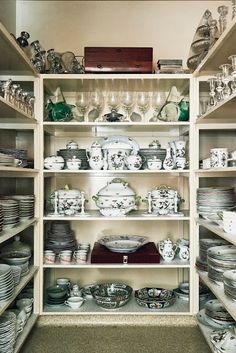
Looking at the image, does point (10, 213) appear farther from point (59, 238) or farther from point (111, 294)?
point (111, 294)

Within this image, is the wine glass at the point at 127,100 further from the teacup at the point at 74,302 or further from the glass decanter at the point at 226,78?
the teacup at the point at 74,302

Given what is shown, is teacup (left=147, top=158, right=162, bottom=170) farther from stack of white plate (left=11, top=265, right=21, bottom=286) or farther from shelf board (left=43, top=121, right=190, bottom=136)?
stack of white plate (left=11, top=265, right=21, bottom=286)

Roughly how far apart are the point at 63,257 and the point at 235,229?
1.12 meters

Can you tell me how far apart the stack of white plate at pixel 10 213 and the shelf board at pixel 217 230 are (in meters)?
0.99

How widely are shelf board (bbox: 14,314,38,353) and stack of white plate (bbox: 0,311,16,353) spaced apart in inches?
3.0

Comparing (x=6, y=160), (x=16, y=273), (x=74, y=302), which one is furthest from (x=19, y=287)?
(x=6, y=160)

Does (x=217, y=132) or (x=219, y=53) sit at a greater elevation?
(x=219, y=53)

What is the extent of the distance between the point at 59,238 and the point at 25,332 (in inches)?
24.1

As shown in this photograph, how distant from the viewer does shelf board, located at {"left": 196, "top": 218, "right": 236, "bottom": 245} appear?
4.79 ft

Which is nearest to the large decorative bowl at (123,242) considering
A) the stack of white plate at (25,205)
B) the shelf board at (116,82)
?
the stack of white plate at (25,205)

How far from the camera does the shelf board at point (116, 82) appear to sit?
2123mm

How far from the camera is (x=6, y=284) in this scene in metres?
1.55

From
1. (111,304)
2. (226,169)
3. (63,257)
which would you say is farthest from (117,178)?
(226,169)

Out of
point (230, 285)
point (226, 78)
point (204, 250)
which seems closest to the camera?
point (230, 285)
